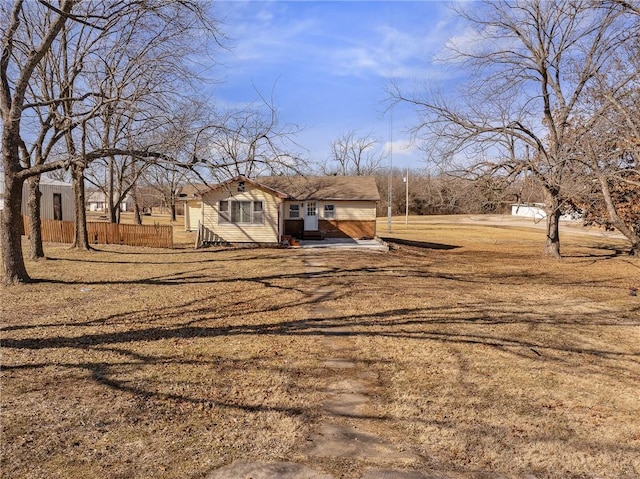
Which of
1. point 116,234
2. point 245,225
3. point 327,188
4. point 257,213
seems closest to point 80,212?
point 116,234

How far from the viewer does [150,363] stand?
532 cm

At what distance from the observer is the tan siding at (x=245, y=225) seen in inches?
798

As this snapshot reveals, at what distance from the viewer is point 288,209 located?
81.0ft

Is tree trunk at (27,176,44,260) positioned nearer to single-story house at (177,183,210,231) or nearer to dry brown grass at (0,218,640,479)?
dry brown grass at (0,218,640,479)

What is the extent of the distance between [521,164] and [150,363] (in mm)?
16426

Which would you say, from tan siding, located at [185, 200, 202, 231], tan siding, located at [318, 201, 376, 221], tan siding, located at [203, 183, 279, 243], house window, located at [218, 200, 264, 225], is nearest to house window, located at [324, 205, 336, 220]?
tan siding, located at [318, 201, 376, 221]

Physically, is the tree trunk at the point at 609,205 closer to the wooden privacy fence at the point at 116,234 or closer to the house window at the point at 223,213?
the house window at the point at 223,213

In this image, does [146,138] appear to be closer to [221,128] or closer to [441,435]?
[221,128]

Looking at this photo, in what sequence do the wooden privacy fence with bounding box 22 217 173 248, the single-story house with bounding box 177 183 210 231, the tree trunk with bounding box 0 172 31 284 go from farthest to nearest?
the single-story house with bounding box 177 183 210 231 < the wooden privacy fence with bounding box 22 217 173 248 < the tree trunk with bounding box 0 172 31 284

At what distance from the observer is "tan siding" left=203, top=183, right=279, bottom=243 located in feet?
66.5

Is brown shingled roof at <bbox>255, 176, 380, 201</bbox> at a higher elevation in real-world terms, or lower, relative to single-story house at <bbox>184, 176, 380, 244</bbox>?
higher

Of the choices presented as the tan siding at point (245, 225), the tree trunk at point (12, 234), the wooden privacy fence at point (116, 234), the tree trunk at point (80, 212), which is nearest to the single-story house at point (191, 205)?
the tan siding at point (245, 225)

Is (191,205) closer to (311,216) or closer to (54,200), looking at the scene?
(311,216)

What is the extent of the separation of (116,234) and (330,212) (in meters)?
11.2
